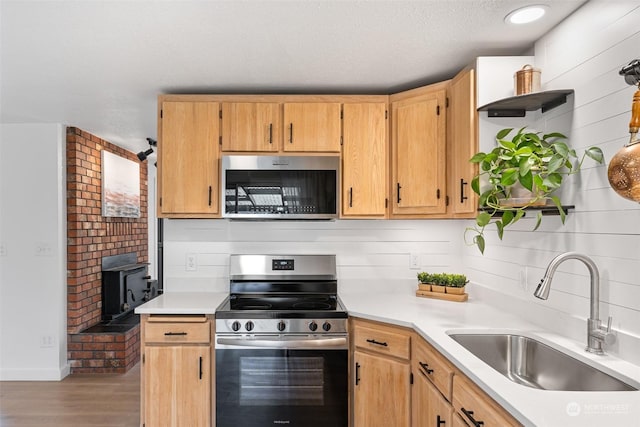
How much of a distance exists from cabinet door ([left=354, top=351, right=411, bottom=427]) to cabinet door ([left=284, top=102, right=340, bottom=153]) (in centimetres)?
132

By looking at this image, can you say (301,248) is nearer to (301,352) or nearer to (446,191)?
(301,352)

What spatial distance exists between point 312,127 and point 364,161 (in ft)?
1.35

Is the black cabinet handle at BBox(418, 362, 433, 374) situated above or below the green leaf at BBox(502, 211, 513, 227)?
below

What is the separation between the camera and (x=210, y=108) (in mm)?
2680

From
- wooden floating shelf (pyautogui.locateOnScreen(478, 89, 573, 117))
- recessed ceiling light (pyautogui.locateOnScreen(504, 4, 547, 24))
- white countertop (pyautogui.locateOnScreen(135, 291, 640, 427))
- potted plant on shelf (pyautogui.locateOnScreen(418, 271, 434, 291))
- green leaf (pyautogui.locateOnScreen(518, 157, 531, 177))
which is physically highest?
recessed ceiling light (pyautogui.locateOnScreen(504, 4, 547, 24))

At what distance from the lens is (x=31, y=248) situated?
3711mm

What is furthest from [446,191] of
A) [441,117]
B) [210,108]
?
[210,108]

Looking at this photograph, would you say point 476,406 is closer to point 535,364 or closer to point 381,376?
point 535,364

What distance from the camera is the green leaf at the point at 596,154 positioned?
62.6 inches

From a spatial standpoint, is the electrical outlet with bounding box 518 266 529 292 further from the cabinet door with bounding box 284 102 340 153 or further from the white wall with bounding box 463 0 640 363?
the cabinet door with bounding box 284 102 340 153

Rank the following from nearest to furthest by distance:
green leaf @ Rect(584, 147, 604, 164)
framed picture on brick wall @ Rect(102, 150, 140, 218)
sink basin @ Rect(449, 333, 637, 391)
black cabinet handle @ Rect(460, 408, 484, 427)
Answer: black cabinet handle @ Rect(460, 408, 484, 427) → sink basin @ Rect(449, 333, 637, 391) → green leaf @ Rect(584, 147, 604, 164) → framed picture on brick wall @ Rect(102, 150, 140, 218)

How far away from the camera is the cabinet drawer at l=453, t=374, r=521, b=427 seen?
48.8 inches

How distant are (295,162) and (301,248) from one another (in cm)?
70

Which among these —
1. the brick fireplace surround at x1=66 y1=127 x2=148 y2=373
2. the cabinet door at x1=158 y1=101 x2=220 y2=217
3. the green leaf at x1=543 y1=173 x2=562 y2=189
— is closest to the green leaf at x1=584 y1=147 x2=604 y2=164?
the green leaf at x1=543 y1=173 x2=562 y2=189
